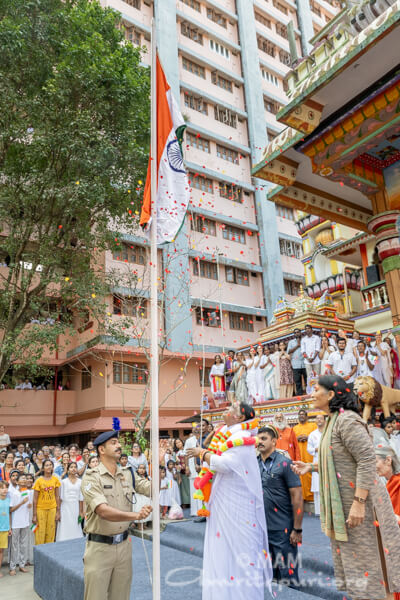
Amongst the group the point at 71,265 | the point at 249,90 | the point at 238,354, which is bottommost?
the point at 238,354

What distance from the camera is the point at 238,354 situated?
13609mm

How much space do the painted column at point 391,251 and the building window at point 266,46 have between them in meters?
28.2

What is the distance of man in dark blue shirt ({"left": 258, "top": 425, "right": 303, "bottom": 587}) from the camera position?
4.21m

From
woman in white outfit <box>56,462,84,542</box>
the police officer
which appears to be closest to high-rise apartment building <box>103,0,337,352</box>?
woman in white outfit <box>56,462,84,542</box>

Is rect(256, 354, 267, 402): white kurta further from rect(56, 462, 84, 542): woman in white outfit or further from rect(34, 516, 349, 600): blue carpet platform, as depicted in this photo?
rect(34, 516, 349, 600): blue carpet platform

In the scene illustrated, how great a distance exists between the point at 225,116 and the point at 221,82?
2.43m

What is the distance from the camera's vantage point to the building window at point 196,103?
26.4m

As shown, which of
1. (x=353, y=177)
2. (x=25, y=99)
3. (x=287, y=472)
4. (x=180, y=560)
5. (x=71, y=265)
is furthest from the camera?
(x=71, y=265)

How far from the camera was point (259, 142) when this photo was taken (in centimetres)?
2889

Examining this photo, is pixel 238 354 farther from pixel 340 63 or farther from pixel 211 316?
pixel 211 316

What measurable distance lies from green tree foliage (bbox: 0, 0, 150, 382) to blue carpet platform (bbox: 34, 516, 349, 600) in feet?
24.3

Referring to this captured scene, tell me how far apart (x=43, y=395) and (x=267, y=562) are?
18.3 m

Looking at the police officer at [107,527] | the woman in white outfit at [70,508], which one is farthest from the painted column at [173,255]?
the police officer at [107,527]

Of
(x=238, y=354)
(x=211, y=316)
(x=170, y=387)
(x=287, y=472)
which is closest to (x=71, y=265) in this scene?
(x=238, y=354)
